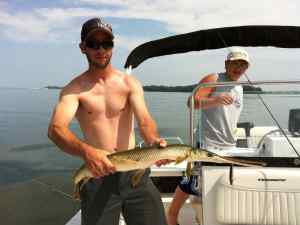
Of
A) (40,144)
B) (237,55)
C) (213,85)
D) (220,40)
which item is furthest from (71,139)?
(40,144)

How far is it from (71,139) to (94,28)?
2.85ft

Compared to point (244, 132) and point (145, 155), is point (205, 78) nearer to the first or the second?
point (244, 132)

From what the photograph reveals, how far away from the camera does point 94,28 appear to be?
3195 millimetres

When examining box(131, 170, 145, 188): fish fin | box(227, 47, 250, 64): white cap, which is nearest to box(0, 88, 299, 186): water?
box(227, 47, 250, 64): white cap

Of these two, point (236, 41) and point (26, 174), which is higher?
point (236, 41)

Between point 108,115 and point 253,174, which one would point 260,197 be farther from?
point 108,115

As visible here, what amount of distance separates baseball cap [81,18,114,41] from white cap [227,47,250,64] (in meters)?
1.76

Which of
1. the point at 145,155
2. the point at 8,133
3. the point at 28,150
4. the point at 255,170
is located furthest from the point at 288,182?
the point at 8,133

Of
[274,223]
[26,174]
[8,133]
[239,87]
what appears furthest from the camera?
[8,133]

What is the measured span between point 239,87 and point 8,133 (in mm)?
23728

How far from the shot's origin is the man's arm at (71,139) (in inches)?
110

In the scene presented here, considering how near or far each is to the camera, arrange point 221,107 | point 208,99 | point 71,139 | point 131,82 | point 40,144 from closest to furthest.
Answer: point 71,139, point 131,82, point 208,99, point 221,107, point 40,144

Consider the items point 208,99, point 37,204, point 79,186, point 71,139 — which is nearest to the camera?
point 71,139

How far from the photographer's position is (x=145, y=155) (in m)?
2.99
